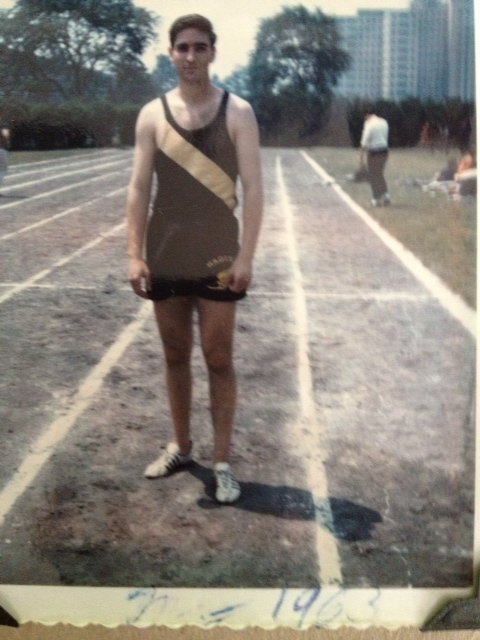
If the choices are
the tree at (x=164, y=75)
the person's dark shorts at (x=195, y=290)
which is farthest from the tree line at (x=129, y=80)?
the person's dark shorts at (x=195, y=290)

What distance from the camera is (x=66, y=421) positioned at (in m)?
1.88

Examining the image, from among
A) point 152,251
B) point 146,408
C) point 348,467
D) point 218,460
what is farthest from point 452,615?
point 152,251

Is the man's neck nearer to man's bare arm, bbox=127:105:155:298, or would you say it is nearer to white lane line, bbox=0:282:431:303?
man's bare arm, bbox=127:105:155:298

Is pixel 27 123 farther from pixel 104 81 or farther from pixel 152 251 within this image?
pixel 152 251

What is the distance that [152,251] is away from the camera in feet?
5.94

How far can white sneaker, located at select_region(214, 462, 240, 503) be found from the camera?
1.88 meters

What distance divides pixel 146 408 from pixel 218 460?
22cm

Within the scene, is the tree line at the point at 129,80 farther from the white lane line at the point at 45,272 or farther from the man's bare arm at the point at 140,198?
the white lane line at the point at 45,272

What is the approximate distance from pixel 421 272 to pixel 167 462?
0.75m

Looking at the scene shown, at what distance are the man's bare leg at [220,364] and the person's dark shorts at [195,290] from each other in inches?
0.6

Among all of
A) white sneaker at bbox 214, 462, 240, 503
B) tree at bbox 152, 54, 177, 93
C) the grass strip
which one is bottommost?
white sneaker at bbox 214, 462, 240, 503

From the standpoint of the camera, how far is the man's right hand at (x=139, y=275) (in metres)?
1.83

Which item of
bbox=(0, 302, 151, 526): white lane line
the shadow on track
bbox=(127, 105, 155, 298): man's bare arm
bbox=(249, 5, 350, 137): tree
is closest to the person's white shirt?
bbox=(249, 5, 350, 137): tree

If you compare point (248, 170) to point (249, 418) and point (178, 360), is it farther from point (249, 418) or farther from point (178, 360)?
point (249, 418)
